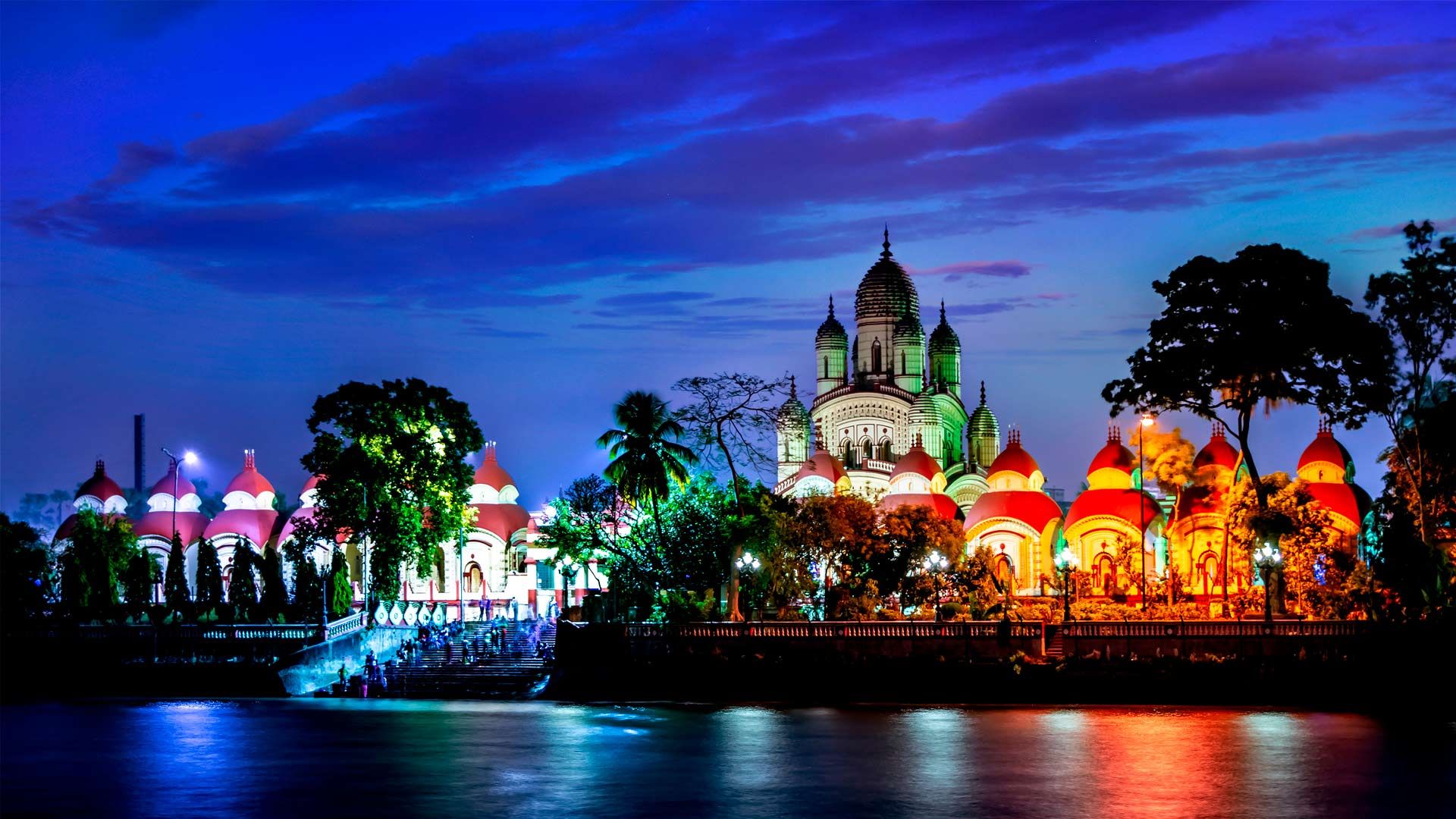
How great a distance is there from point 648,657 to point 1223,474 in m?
35.1

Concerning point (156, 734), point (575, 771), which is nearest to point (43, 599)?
point (156, 734)

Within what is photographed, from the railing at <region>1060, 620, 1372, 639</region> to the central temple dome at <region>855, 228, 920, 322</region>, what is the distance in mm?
53149

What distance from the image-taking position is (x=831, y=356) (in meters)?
93.9

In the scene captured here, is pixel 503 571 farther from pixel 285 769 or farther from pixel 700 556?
pixel 285 769

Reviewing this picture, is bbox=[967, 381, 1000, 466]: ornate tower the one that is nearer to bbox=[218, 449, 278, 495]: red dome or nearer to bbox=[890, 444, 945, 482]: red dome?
bbox=[890, 444, 945, 482]: red dome

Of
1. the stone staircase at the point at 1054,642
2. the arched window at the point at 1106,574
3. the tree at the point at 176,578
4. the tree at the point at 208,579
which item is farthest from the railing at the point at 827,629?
the arched window at the point at 1106,574

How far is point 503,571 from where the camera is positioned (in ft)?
255

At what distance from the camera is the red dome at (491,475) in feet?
263

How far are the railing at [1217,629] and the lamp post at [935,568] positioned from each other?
848cm

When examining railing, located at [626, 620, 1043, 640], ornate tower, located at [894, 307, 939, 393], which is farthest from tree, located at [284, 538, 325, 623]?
ornate tower, located at [894, 307, 939, 393]

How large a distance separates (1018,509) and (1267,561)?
30347mm

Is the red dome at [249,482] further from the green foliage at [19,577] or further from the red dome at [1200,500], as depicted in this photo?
the red dome at [1200,500]

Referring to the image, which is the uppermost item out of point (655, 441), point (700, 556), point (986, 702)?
point (655, 441)

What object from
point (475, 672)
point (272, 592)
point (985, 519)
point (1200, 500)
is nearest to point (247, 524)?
point (272, 592)
